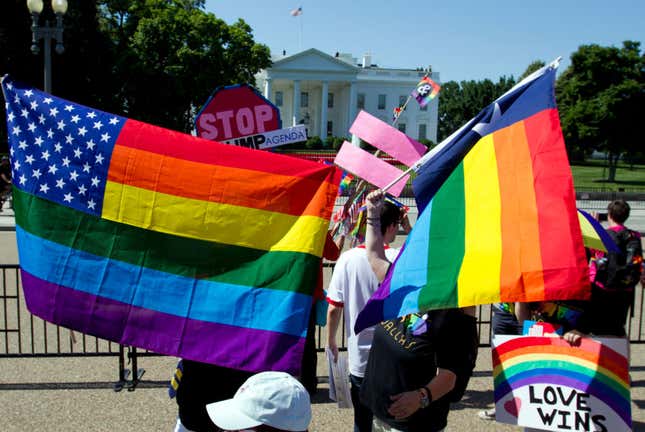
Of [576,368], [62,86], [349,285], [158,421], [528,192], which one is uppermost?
[62,86]

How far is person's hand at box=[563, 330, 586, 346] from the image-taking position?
3.21 metres

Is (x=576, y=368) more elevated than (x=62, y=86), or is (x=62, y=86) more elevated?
(x=62, y=86)

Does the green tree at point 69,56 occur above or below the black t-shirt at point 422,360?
above

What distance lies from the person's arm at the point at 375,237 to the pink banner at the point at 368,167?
518 millimetres

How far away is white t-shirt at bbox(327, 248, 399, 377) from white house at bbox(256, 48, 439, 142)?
260ft

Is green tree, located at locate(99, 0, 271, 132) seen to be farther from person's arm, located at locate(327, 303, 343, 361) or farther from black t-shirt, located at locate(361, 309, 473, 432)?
black t-shirt, located at locate(361, 309, 473, 432)

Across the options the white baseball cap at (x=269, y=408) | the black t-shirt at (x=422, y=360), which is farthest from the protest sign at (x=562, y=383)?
Answer: the white baseball cap at (x=269, y=408)

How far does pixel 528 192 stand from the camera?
2643 millimetres

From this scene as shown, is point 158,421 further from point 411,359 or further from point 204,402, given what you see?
point 411,359

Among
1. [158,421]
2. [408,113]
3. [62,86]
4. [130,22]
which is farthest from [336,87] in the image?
[158,421]

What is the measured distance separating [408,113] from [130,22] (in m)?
49.3

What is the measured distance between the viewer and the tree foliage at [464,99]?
8162cm

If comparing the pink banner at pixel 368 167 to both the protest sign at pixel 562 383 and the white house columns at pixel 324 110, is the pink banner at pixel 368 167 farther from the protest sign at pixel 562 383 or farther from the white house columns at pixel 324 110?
the white house columns at pixel 324 110

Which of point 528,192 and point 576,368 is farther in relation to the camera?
point 576,368
